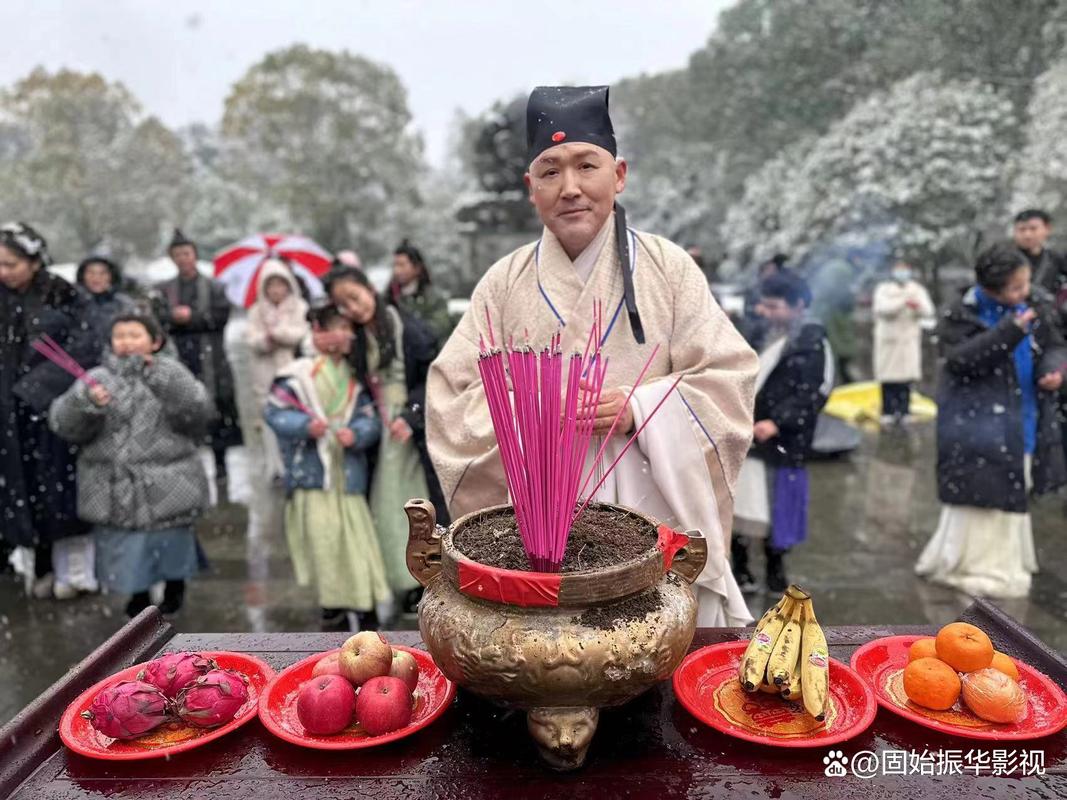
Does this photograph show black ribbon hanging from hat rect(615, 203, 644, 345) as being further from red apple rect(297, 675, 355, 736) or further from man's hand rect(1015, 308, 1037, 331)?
man's hand rect(1015, 308, 1037, 331)

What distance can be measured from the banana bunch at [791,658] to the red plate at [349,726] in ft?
1.78

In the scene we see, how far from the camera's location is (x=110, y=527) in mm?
3662

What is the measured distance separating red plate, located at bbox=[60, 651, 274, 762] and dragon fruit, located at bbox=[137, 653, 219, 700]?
2.4 inches

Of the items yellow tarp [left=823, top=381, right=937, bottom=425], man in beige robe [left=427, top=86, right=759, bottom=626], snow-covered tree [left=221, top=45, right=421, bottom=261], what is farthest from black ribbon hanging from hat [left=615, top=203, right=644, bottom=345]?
snow-covered tree [left=221, top=45, right=421, bottom=261]

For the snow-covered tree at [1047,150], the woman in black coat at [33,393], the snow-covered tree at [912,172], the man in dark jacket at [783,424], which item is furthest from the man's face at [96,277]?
the snow-covered tree at [912,172]

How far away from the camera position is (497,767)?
4.17 ft

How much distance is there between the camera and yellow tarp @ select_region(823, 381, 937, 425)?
27.4 feet

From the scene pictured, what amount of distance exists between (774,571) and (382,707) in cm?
325

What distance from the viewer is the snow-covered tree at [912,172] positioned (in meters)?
11.5

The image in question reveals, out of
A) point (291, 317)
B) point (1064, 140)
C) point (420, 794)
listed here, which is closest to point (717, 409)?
point (420, 794)

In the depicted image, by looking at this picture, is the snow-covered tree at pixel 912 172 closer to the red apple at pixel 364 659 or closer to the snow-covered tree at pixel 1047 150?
the snow-covered tree at pixel 1047 150

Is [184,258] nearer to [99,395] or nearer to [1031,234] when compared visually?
[99,395]

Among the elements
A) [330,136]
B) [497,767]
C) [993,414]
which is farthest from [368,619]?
[330,136]

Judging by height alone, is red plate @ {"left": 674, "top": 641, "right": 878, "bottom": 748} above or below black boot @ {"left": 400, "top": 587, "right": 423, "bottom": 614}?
above
